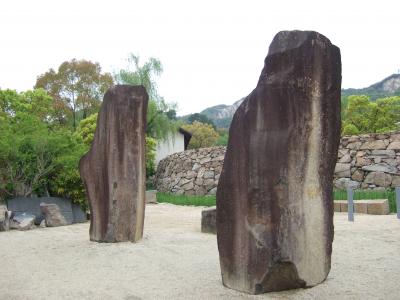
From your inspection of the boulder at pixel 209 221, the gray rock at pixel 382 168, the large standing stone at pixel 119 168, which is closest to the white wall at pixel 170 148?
the gray rock at pixel 382 168

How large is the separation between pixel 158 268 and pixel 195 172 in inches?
590

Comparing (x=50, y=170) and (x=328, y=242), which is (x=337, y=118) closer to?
(x=328, y=242)

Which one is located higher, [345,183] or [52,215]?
[345,183]

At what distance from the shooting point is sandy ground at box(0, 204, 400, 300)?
151 inches

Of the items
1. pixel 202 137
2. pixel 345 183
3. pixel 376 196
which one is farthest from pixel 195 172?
pixel 202 137

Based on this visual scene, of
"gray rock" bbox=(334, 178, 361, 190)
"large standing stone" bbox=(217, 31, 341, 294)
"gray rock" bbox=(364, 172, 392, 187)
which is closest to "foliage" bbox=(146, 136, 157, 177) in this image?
"gray rock" bbox=(334, 178, 361, 190)

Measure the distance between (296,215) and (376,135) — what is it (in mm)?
12210

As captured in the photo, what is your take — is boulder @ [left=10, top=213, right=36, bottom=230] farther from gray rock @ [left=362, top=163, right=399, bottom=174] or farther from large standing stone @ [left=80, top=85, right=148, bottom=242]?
gray rock @ [left=362, top=163, right=399, bottom=174]

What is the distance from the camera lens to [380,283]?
154 inches

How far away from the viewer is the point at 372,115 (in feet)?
84.6

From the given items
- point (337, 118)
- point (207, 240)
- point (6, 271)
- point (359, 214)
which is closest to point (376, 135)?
point (359, 214)

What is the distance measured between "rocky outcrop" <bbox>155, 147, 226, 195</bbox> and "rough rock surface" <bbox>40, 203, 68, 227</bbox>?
29.9 feet

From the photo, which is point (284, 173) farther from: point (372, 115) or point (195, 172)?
point (372, 115)

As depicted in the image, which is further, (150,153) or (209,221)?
(150,153)
